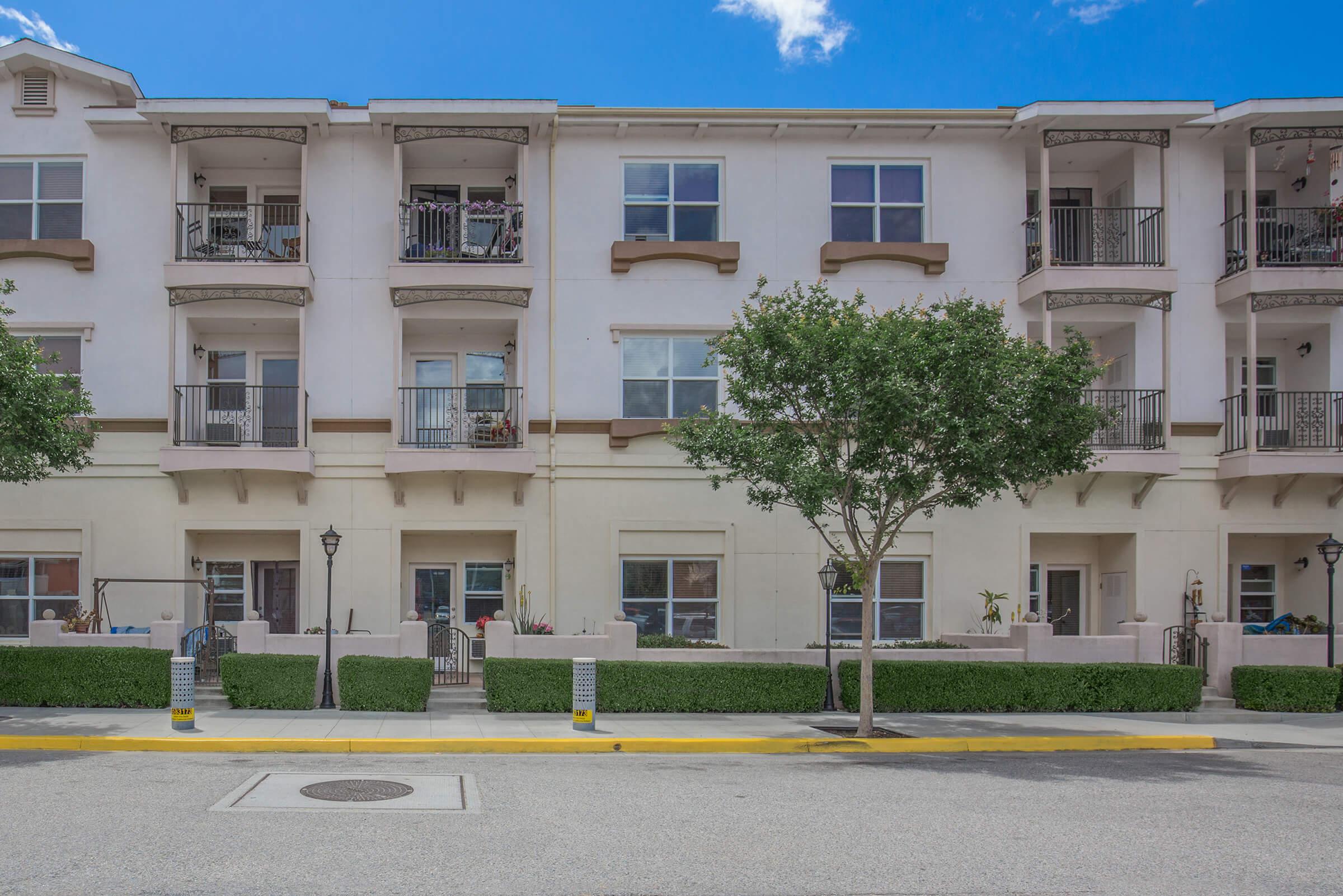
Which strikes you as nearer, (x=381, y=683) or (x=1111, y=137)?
(x=381, y=683)

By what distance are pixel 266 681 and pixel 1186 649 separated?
15.5 meters

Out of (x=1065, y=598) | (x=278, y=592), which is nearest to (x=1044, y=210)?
(x=1065, y=598)

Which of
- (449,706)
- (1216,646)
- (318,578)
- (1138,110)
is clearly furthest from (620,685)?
(1138,110)

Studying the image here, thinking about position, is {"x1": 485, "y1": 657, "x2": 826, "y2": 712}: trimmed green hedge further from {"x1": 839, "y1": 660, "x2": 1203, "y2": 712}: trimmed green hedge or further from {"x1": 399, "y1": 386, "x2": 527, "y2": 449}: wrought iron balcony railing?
{"x1": 399, "y1": 386, "x2": 527, "y2": 449}: wrought iron balcony railing

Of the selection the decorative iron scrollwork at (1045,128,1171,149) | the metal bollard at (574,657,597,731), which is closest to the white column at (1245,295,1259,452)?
the decorative iron scrollwork at (1045,128,1171,149)

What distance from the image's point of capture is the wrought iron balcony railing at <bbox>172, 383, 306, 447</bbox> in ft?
65.6

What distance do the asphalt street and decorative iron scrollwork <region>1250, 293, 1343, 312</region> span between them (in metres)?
10.6

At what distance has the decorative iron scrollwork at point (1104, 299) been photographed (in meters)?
20.3

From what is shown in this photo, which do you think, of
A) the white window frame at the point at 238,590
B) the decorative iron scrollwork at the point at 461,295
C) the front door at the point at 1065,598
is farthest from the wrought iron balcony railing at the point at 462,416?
the front door at the point at 1065,598

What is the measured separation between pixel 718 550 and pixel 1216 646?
8.75 m

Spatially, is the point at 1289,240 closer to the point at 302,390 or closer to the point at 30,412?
the point at 302,390

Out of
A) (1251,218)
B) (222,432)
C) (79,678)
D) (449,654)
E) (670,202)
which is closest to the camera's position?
(79,678)

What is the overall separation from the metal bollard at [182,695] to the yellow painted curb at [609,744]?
1.83 ft

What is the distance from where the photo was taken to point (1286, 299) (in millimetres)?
20547
